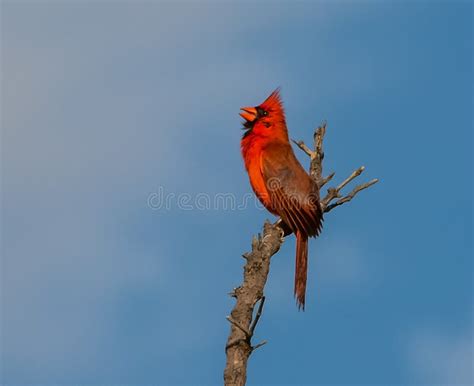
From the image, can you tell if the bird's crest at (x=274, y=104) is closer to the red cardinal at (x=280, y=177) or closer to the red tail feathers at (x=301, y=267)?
the red cardinal at (x=280, y=177)

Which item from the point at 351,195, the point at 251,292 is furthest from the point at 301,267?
the point at 251,292

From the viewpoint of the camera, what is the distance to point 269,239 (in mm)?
7965

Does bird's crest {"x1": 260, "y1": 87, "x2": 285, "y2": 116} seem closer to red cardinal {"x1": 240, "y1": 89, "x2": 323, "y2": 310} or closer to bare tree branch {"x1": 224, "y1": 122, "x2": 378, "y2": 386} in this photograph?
red cardinal {"x1": 240, "y1": 89, "x2": 323, "y2": 310}

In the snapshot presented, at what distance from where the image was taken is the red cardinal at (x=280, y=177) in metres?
8.68

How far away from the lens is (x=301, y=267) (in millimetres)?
8469

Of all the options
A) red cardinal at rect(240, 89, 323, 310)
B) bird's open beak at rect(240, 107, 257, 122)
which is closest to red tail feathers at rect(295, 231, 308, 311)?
red cardinal at rect(240, 89, 323, 310)

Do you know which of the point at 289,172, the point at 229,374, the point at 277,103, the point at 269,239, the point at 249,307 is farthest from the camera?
the point at 277,103

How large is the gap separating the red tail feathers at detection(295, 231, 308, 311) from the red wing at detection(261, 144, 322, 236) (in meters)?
0.09

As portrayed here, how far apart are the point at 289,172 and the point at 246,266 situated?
2283 millimetres

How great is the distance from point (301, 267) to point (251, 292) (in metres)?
1.65

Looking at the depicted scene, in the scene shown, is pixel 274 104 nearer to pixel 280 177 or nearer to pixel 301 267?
pixel 280 177

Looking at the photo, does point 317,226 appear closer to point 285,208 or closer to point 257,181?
point 285,208

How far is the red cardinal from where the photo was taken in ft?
28.5

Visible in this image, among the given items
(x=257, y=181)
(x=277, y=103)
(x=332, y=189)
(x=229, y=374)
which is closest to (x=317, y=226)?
(x=332, y=189)
